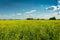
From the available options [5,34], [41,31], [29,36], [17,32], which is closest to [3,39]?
[5,34]

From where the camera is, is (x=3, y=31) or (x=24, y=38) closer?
(x=24, y=38)

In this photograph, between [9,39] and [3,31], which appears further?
[3,31]

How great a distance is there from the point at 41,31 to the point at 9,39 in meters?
1.16

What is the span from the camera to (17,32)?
19.1 ft

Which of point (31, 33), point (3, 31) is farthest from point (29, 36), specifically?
point (3, 31)

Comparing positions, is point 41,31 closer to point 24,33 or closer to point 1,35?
point 24,33

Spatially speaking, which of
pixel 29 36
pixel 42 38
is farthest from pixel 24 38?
pixel 42 38

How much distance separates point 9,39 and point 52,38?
4.96ft

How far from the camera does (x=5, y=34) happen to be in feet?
18.7

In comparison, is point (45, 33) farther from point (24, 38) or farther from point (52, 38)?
point (24, 38)

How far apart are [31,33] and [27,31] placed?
0.19 metres

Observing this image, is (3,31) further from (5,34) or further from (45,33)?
(45,33)

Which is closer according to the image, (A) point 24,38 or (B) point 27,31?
(A) point 24,38

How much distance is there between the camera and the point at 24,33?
575cm
